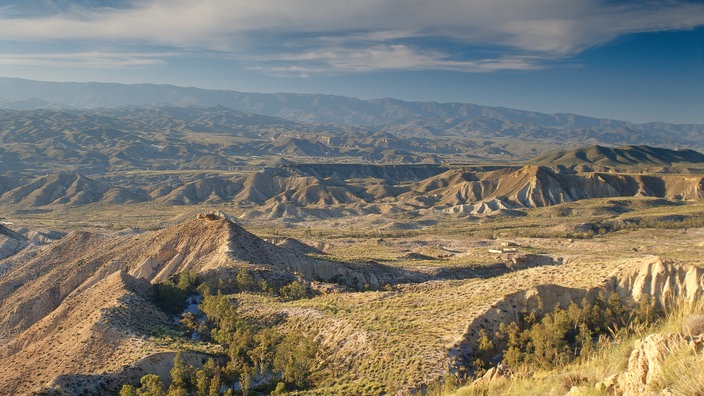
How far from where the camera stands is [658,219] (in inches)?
4402

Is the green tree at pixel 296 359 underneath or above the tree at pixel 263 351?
above

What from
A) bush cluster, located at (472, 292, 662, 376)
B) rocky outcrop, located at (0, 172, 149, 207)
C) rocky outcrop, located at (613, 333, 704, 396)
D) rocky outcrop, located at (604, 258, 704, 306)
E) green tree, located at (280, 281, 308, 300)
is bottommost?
rocky outcrop, located at (0, 172, 149, 207)

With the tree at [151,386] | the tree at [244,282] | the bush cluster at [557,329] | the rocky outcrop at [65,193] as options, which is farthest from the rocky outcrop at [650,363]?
the rocky outcrop at [65,193]

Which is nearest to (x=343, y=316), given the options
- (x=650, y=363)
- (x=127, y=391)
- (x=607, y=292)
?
(x=127, y=391)

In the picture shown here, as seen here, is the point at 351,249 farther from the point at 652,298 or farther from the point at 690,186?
the point at 690,186

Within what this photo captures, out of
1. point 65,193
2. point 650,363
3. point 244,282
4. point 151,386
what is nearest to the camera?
point 650,363

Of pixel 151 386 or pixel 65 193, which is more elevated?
pixel 151 386

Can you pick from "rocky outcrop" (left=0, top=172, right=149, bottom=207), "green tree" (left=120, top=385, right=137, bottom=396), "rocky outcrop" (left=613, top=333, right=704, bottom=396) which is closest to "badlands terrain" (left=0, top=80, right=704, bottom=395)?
"rocky outcrop" (left=613, top=333, right=704, bottom=396)

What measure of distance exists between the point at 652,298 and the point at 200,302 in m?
33.3

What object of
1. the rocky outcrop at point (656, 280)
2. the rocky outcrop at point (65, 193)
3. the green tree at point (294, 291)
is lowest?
the rocky outcrop at point (65, 193)

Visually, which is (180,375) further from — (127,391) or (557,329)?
(557,329)

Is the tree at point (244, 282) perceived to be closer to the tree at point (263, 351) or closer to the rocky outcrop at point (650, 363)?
the tree at point (263, 351)

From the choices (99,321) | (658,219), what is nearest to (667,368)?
(99,321)

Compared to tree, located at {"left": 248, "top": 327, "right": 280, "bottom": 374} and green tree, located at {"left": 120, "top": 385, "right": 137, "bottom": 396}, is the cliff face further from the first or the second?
green tree, located at {"left": 120, "top": 385, "right": 137, "bottom": 396}
